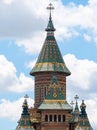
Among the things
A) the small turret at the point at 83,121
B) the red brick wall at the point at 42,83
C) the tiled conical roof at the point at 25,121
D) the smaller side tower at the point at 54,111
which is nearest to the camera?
the tiled conical roof at the point at 25,121

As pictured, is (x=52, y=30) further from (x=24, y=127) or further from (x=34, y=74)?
(x=24, y=127)

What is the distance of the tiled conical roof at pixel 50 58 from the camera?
180 meters

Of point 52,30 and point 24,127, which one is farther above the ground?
point 52,30

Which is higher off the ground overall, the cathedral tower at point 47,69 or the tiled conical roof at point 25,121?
the cathedral tower at point 47,69

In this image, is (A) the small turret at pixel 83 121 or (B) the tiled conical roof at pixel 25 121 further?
(A) the small turret at pixel 83 121

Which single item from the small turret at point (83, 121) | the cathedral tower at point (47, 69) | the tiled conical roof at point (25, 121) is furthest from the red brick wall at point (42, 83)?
the small turret at point (83, 121)

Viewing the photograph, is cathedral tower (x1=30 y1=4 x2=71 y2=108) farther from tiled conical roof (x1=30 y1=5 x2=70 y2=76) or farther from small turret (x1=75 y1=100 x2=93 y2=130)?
small turret (x1=75 y1=100 x2=93 y2=130)

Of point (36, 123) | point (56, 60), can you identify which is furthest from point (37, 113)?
point (56, 60)

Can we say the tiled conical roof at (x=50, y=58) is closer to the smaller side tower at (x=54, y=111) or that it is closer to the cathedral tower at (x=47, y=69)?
the cathedral tower at (x=47, y=69)

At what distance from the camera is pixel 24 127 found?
170 m

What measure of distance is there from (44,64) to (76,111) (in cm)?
1170

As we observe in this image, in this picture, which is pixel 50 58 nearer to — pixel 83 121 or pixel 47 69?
pixel 47 69

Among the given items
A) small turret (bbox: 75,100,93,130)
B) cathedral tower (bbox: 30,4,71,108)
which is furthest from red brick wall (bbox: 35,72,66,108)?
small turret (bbox: 75,100,93,130)

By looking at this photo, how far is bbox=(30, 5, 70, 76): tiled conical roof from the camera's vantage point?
18023cm
